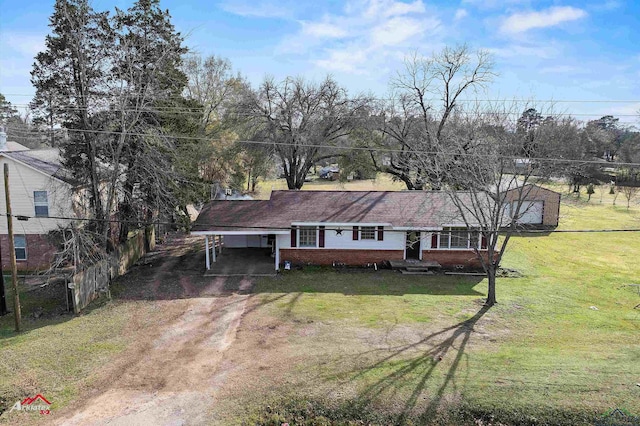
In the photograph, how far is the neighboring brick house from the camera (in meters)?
20.0

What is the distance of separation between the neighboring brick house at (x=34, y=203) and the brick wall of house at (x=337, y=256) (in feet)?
37.0

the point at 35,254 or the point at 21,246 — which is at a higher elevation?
the point at 21,246

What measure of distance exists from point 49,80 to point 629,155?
69.7m

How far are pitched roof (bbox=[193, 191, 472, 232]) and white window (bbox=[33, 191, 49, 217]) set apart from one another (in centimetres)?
738

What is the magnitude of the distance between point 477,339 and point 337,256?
9690 millimetres

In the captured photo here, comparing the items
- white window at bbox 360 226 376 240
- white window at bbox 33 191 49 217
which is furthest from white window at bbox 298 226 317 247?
white window at bbox 33 191 49 217

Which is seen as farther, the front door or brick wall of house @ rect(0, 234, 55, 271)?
the front door

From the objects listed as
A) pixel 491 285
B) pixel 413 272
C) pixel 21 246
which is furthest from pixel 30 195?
pixel 491 285

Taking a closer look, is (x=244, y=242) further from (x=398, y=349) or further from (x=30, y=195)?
(x=398, y=349)

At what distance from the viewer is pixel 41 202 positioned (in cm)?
2064

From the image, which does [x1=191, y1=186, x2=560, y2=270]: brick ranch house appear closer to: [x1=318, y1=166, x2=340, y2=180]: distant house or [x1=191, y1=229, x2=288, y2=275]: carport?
[x1=191, y1=229, x2=288, y2=275]: carport

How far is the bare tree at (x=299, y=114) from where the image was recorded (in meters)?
29.2

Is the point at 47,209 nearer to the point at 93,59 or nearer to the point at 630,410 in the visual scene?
the point at 93,59

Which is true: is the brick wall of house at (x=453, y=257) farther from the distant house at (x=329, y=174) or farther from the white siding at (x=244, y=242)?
the distant house at (x=329, y=174)
